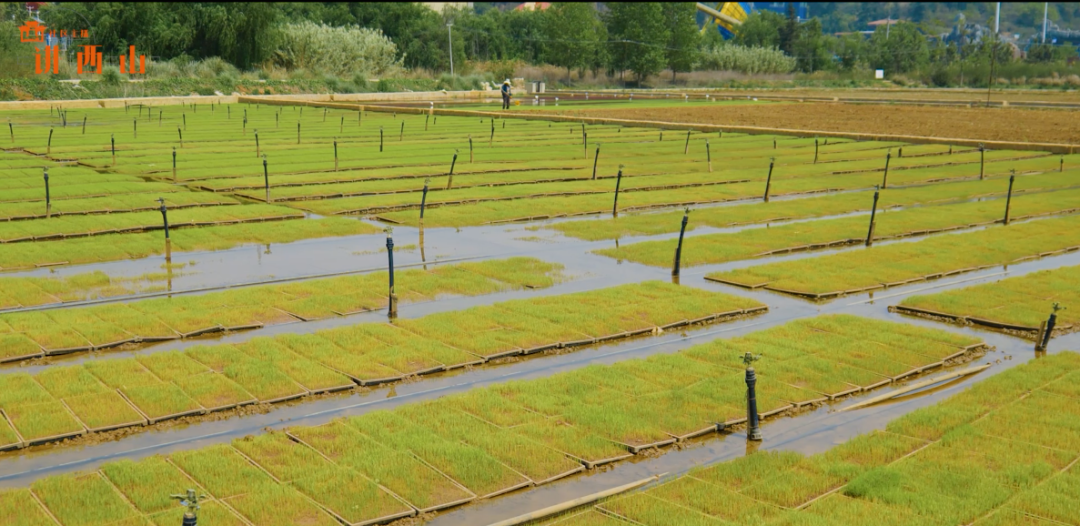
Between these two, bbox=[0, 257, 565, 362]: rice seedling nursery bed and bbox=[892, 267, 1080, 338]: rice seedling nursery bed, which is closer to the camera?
bbox=[0, 257, 565, 362]: rice seedling nursery bed

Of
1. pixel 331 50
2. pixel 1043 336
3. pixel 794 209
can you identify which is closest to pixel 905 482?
pixel 1043 336

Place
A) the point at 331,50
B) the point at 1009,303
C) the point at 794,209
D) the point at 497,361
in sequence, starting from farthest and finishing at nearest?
the point at 331,50 < the point at 794,209 < the point at 1009,303 < the point at 497,361

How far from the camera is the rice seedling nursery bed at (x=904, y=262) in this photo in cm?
1908

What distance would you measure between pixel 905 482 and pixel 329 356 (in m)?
7.24

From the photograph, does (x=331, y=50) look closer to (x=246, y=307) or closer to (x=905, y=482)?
(x=246, y=307)

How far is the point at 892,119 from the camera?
63094 millimetres

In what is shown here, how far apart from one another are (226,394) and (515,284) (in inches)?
282

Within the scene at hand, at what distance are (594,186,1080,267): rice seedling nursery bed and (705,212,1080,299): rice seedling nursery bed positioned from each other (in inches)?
40.9

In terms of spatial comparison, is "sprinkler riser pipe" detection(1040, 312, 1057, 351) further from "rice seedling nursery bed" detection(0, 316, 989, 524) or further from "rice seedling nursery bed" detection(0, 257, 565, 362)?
"rice seedling nursery bed" detection(0, 257, 565, 362)

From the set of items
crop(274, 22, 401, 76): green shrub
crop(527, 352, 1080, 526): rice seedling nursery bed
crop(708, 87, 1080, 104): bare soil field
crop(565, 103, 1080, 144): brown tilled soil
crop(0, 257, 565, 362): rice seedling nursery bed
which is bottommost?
crop(527, 352, 1080, 526): rice seedling nursery bed

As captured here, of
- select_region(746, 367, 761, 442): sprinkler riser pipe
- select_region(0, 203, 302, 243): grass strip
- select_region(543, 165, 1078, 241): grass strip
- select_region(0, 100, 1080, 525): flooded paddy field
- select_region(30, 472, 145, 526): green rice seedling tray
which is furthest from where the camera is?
select_region(543, 165, 1078, 241): grass strip

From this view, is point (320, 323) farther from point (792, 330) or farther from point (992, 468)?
point (992, 468)

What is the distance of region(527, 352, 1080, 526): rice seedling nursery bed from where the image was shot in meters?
9.46

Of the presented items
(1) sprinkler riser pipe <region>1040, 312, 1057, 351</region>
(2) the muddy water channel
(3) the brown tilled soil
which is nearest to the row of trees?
(3) the brown tilled soil
